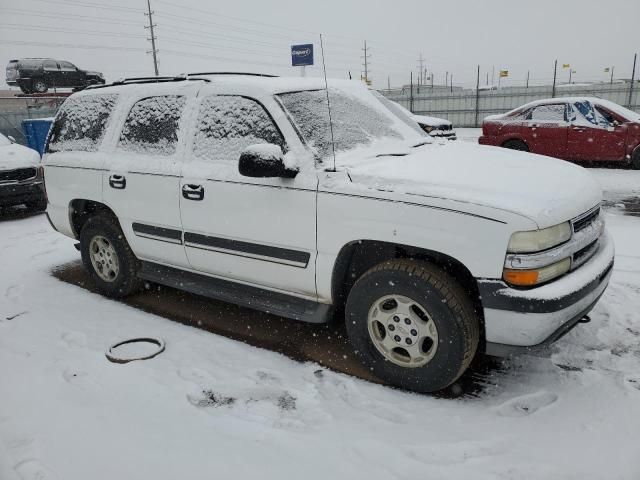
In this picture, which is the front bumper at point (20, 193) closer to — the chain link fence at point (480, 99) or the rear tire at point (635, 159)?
the rear tire at point (635, 159)

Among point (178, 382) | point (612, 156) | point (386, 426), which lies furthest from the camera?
point (612, 156)

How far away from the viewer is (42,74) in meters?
20.2

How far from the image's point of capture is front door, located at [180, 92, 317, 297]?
126 inches

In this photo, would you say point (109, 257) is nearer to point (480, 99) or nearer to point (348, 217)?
point (348, 217)

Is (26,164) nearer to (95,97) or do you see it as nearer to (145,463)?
(95,97)

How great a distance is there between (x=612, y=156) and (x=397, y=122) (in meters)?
8.45

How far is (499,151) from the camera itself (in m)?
3.70

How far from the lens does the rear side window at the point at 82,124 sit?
4.43 metres

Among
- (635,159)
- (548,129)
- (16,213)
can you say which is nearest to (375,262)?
(16,213)

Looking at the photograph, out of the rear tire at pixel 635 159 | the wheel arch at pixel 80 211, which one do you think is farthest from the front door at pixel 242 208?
the rear tire at pixel 635 159

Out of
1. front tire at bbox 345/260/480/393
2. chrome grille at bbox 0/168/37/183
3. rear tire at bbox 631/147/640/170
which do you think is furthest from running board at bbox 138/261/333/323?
rear tire at bbox 631/147/640/170

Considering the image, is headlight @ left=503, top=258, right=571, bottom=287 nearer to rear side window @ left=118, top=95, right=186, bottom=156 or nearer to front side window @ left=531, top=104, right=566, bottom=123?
rear side window @ left=118, top=95, right=186, bottom=156

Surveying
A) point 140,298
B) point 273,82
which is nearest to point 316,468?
point 273,82

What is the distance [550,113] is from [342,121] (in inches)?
352
